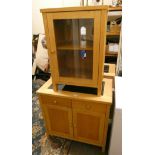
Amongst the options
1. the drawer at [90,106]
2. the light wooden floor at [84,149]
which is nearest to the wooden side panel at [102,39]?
the drawer at [90,106]

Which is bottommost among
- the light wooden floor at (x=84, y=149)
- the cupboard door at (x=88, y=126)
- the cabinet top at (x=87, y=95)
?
the light wooden floor at (x=84, y=149)

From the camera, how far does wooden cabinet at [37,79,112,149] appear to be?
4.05 ft

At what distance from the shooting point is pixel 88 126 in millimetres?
1366

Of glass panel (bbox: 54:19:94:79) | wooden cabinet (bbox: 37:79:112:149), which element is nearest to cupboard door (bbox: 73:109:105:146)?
wooden cabinet (bbox: 37:79:112:149)

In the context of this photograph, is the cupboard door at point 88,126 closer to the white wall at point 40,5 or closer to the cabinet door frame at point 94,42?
the cabinet door frame at point 94,42

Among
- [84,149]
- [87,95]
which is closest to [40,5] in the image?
[87,95]

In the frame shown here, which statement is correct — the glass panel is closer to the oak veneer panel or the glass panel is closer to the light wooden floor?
the oak veneer panel

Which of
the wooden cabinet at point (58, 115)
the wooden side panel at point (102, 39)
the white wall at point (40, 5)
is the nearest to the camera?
the wooden side panel at point (102, 39)

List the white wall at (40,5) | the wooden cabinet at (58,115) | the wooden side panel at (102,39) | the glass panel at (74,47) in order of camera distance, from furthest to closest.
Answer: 1. the white wall at (40,5)
2. the wooden cabinet at (58,115)
3. the glass panel at (74,47)
4. the wooden side panel at (102,39)

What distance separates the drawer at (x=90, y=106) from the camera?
47.9 inches

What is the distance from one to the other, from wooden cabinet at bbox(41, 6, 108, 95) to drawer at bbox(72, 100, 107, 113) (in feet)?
0.38
